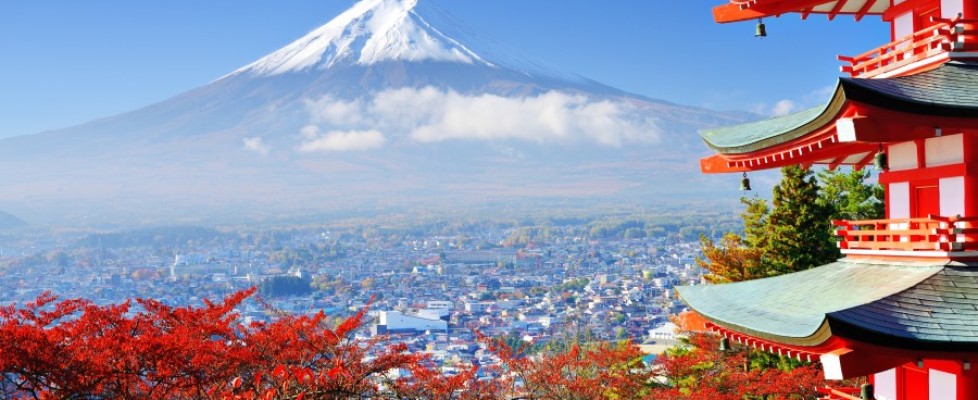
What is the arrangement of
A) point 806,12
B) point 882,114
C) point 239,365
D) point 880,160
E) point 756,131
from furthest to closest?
point 239,365 → point 806,12 → point 756,131 → point 880,160 → point 882,114

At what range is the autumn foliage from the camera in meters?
8.65

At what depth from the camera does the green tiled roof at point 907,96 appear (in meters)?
6.29

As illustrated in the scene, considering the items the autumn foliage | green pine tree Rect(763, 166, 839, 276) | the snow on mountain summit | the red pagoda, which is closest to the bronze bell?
the red pagoda

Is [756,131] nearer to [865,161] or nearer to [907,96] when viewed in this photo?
[865,161]

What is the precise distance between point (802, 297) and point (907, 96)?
1710 millimetres

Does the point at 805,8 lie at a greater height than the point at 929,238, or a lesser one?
greater

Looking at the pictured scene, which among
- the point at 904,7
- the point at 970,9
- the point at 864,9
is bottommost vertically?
the point at 970,9

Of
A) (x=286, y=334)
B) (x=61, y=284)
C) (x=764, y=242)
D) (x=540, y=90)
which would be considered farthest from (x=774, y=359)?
(x=540, y=90)

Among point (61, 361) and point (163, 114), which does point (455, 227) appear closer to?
point (163, 114)

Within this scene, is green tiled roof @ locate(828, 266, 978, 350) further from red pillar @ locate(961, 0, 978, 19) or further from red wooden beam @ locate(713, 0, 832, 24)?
red wooden beam @ locate(713, 0, 832, 24)

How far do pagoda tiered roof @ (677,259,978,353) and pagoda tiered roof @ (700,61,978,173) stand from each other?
0.92 metres

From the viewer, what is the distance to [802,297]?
7449 mm

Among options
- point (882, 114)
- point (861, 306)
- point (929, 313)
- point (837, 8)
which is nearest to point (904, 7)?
point (837, 8)

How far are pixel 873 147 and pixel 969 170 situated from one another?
4.33 ft
